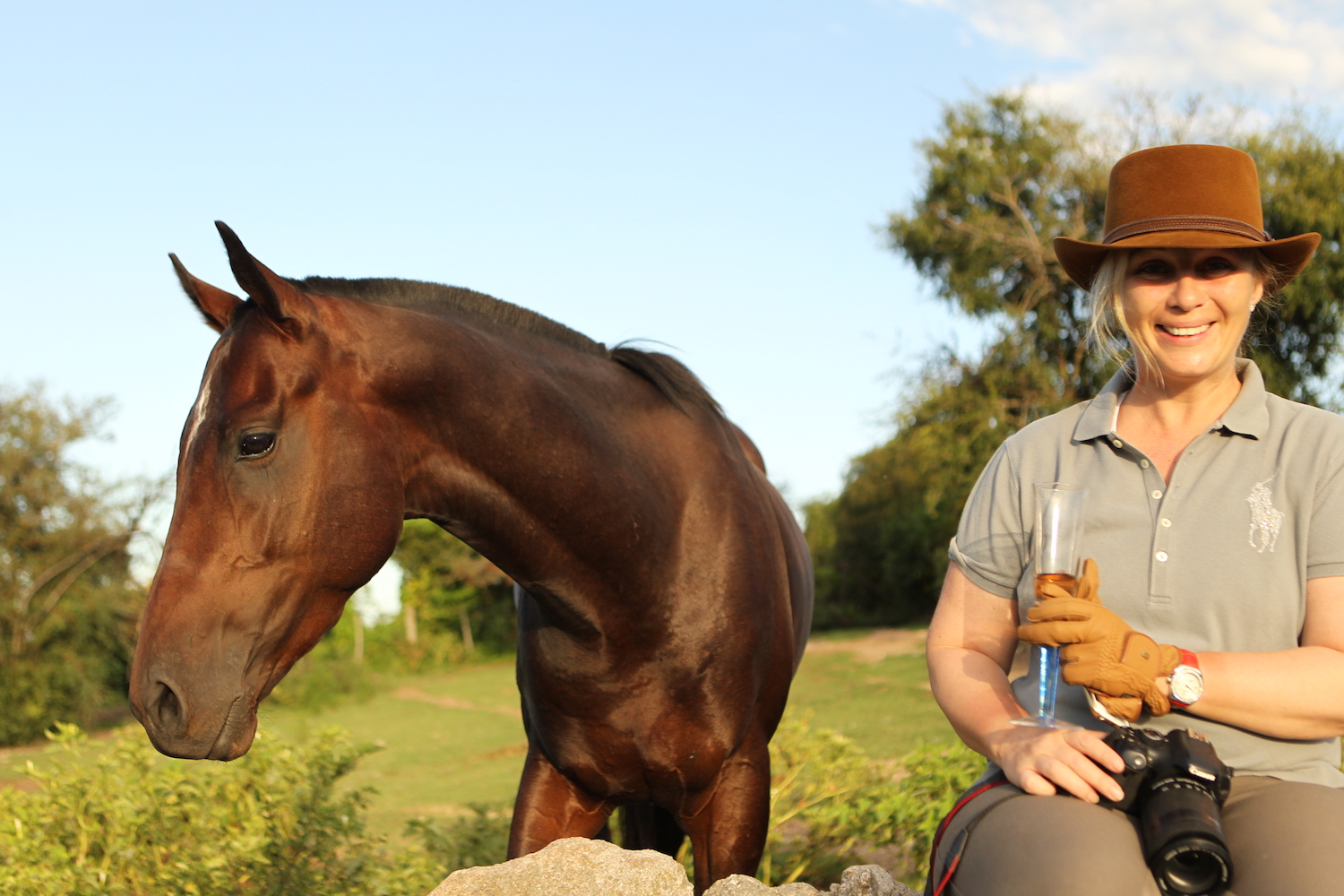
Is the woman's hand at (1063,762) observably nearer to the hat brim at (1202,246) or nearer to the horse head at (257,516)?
the hat brim at (1202,246)

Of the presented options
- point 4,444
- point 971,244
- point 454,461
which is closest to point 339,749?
point 454,461

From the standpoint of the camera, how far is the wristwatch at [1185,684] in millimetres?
1711

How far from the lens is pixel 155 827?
4121 millimetres

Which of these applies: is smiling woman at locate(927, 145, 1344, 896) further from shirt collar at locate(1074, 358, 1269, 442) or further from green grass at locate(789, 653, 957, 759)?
green grass at locate(789, 653, 957, 759)

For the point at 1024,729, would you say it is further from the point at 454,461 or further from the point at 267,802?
the point at 267,802

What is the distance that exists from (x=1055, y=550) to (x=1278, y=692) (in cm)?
46

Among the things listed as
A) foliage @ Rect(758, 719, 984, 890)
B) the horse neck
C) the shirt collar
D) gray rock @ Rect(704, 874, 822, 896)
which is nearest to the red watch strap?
the shirt collar

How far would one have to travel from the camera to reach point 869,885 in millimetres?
2594

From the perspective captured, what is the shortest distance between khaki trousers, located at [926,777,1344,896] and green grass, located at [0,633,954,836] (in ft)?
12.6

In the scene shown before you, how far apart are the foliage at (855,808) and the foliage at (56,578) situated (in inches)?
498

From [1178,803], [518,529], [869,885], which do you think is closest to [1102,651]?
[1178,803]

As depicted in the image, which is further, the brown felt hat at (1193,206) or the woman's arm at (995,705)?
the brown felt hat at (1193,206)

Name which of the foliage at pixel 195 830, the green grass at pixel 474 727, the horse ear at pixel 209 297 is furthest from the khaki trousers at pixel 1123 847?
the green grass at pixel 474 727

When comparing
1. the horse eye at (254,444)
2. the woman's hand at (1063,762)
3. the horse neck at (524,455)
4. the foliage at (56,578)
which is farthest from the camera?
the foliage at (56,578)
